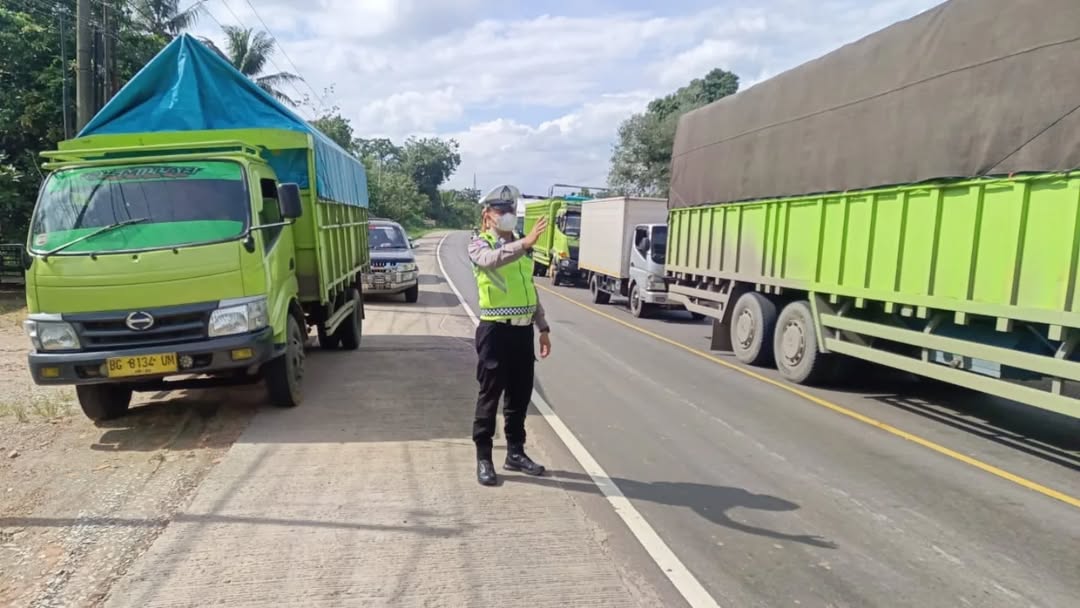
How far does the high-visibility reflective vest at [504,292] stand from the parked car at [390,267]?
11842 millimetres

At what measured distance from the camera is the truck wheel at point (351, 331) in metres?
10.3

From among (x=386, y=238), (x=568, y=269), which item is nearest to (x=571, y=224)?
(x=568, y=269)

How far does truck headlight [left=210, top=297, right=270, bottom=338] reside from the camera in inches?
229

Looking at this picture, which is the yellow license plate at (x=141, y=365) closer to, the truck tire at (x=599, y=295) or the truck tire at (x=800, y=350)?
the truck tire at (x=800, y=350)

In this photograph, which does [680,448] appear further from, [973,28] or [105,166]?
[105,166]

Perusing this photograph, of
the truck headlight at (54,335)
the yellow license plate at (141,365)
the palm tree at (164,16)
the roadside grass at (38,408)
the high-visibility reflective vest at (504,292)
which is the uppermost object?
the palm tree at (164,16)

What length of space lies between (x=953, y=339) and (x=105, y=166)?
305 inches

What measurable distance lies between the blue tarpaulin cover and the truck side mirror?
1526 millimetres

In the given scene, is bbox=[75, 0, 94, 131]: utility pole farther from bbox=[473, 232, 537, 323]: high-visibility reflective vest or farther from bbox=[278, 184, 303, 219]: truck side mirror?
bbox=[473, 232, 537, 323]: high-visibility reflective vest

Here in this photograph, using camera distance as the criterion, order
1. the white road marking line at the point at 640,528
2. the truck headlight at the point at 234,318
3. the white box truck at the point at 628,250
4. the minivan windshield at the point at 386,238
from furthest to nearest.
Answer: the minivan windshield at the point at 386,238
the white box truck at the point at 628,250
the truck headlight at the point at 234,318
the white road marking line at the point at 640,528

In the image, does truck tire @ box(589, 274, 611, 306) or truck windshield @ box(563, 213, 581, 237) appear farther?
truck windshield @ box(563, 213, 581, 237)

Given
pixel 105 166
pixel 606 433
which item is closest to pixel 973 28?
pixel 606 433

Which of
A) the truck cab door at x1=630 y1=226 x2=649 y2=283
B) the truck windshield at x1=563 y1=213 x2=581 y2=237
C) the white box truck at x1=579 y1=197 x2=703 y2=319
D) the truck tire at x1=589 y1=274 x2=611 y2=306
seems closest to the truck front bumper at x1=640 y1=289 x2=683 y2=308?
the white box truck at x1=579 y1=197 x2=703 y2=319

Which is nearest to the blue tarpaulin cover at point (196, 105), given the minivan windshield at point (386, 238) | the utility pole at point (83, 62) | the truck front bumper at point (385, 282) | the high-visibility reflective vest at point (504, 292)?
the utility pole at point (83, 62)
